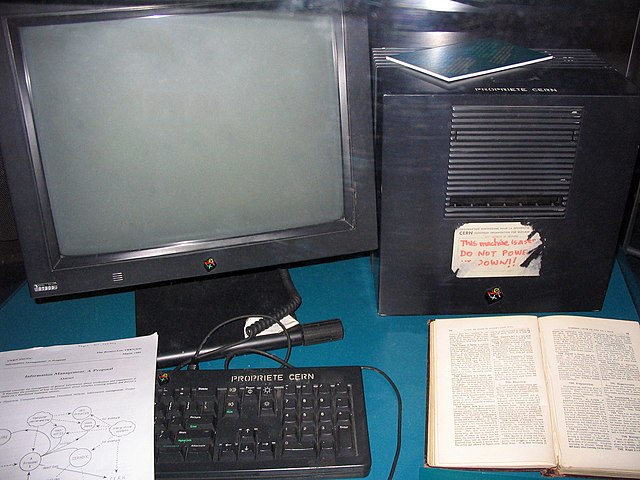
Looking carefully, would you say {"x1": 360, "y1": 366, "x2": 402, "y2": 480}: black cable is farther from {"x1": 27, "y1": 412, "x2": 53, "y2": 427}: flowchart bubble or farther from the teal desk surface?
{"x1": 27, "y1": 412, "x2": 53, "y2": 427}: flowchart bubble

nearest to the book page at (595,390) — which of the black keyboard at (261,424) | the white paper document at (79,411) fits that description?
the black keyboard at (261,424)

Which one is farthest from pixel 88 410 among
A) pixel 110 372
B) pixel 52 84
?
pixel 52 84

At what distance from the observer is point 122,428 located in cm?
74

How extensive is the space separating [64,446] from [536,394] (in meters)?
0.53

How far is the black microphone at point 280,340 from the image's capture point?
2.82ft

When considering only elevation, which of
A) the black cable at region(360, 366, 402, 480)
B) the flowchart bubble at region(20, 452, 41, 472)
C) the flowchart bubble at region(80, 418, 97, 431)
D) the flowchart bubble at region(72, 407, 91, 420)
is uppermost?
the flowchart bubble at region(72, 407, 91, 420)

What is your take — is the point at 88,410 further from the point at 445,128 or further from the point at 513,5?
the point at 513,5

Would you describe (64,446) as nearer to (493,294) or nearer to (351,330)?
(351,330)

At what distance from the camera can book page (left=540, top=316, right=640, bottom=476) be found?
2.37 feet

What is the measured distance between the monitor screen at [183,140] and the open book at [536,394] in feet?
0.63

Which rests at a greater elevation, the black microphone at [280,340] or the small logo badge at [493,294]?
the small logo badge at [493,294]

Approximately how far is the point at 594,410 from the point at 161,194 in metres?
0.56

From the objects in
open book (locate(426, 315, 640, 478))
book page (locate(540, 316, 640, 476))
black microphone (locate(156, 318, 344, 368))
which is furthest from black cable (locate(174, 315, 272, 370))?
book page (locate(540, 316, 640, 476))

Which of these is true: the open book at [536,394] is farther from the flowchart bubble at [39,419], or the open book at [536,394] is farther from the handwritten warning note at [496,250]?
the flowchart bubble at [39,419]
